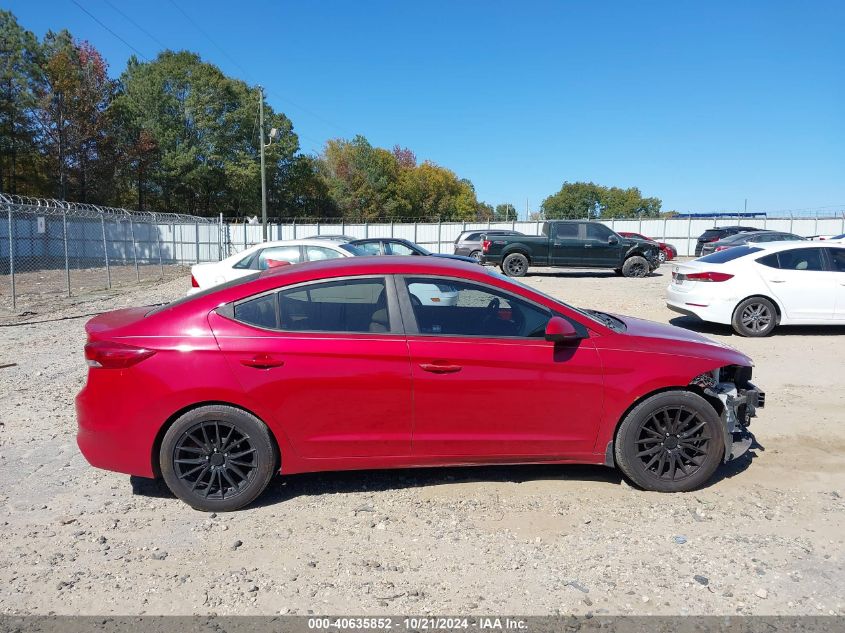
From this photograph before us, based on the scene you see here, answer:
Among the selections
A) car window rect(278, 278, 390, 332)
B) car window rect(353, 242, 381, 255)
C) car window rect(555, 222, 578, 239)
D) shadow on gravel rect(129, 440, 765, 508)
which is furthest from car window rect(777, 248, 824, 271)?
car window rect(555, 222, 578, 239)

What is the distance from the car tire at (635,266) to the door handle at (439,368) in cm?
1867

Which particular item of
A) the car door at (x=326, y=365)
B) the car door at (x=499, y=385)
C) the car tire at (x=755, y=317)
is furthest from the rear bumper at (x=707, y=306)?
the car door at (x=326, y=365)

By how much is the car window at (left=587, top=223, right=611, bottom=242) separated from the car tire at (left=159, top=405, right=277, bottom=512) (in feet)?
61.0

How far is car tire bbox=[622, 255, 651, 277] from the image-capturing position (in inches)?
833

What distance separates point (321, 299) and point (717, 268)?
7987mm

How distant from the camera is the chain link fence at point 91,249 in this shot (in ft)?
60.2

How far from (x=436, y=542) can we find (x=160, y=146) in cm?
5354

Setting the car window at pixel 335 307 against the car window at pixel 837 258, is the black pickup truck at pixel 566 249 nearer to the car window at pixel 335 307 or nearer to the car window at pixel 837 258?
the car window at pixel 837 258

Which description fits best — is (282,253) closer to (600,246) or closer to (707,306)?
(707,306)

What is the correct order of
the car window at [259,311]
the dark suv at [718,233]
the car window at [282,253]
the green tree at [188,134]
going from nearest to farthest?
the car window at [259,311]
the car window at [282,253]
the dark suv at [718,233]
the green tree at [188,134]

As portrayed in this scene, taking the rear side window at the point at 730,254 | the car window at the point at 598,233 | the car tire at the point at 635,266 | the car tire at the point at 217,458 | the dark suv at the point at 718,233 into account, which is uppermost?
the dark suv at the point at 718,233

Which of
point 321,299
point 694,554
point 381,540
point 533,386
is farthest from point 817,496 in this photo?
point 321,299

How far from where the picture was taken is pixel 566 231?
21.0m

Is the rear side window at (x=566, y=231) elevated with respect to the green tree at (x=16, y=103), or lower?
lower
